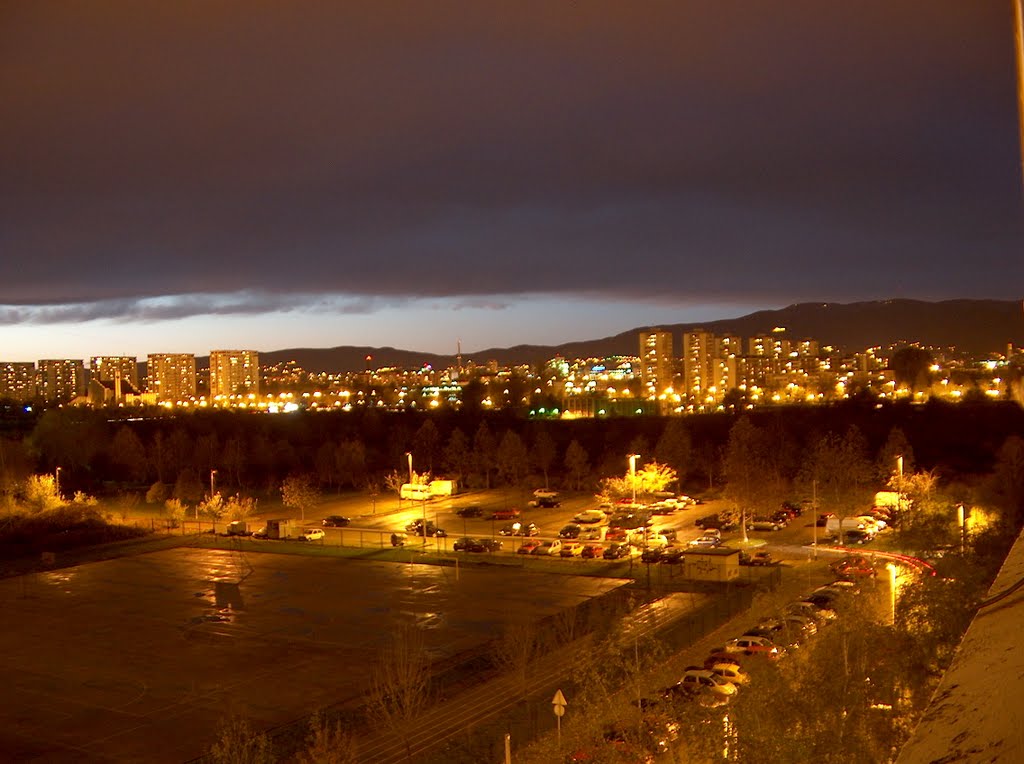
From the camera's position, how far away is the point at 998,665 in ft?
2.62

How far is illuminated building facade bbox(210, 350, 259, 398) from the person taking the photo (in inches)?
3809

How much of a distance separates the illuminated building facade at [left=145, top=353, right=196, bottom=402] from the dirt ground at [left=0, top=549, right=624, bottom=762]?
89590 mm

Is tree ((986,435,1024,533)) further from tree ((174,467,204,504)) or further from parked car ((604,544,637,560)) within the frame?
tree ((174,467,204,504))

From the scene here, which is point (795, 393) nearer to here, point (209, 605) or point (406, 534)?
point (406, 534)

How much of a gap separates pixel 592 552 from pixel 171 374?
94.8 m

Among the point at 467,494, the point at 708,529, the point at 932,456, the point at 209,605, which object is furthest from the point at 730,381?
the point at 209,605

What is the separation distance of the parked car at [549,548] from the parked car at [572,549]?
0.29ft

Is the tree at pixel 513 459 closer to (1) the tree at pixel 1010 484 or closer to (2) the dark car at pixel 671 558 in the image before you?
(2) the dark car at pixel 671 558

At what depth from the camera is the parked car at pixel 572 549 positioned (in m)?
15.2

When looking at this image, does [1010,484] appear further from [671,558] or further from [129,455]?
[129,455]

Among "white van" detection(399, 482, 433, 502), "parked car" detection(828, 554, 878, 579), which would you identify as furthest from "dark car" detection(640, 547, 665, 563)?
"white van" detection(399, 482, 433, 502)

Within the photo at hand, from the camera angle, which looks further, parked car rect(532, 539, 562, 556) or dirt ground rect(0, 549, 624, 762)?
parked car rect(532, 539, 562, 556)

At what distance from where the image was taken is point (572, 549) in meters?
15.3

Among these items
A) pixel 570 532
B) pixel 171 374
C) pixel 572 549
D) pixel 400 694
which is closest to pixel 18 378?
pixel 171 374
